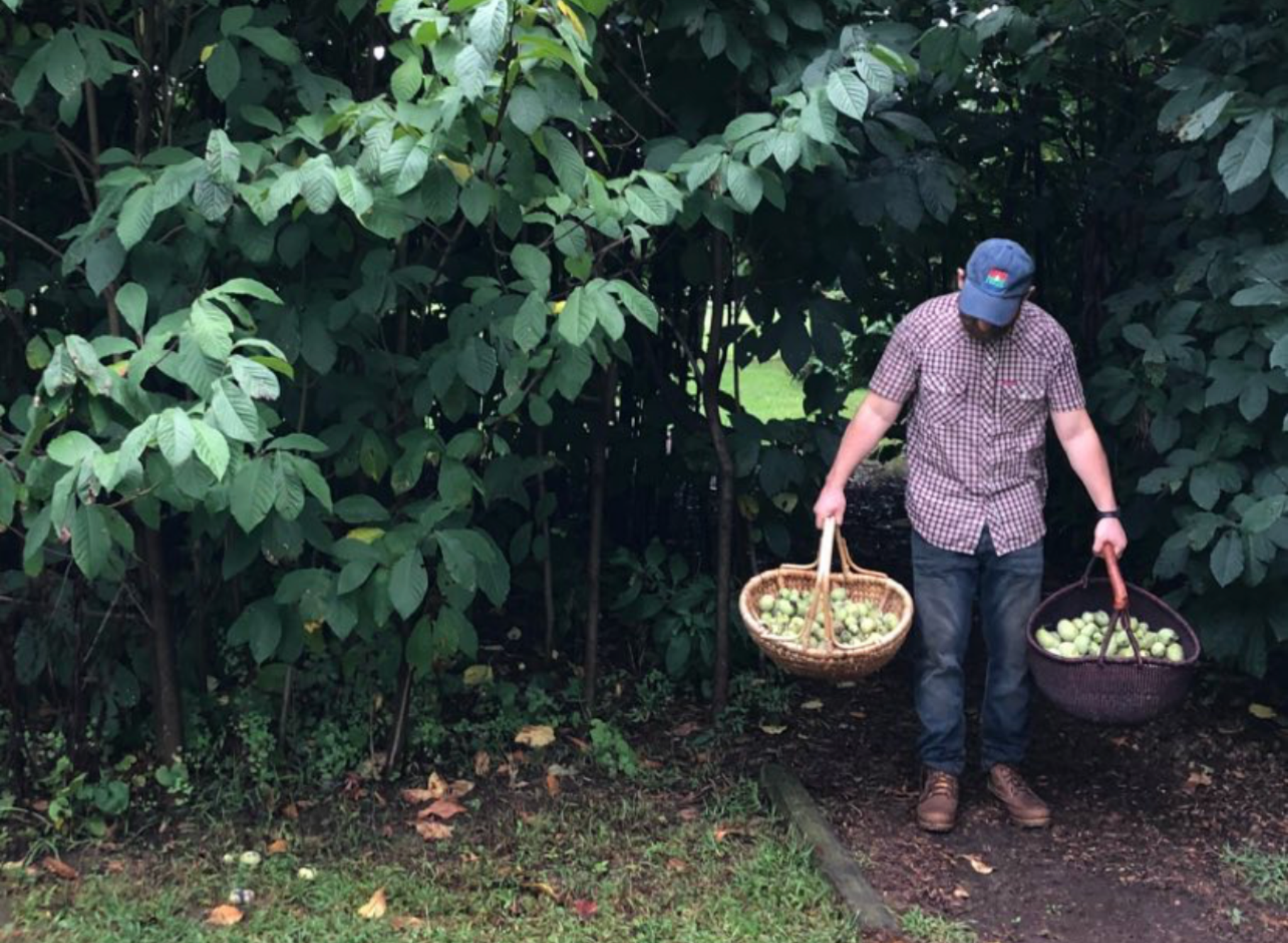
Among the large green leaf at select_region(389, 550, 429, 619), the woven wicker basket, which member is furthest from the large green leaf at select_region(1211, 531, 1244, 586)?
the large green leaf at select_region(389, 550, 429, 619)

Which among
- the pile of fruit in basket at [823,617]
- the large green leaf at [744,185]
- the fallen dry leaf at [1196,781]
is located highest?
the large green leaf at [744,185]

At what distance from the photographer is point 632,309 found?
389 cm

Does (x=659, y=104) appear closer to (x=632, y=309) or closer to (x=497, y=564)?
(x=632, y=309)

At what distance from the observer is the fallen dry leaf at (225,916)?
3975 millimetres

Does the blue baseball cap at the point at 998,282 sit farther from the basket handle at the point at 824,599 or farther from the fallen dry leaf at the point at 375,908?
the fallen dry leaf at the point at 375,908

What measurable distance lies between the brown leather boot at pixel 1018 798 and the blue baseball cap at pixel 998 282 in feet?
4.61

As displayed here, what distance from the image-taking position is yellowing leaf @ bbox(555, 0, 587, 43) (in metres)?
3.41

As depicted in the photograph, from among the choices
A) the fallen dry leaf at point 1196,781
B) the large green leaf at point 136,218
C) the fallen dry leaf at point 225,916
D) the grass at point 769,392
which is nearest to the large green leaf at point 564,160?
the large green leaf at point 136,218

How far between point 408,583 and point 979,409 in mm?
1672

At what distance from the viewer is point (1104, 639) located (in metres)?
4.27

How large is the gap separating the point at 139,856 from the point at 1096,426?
3.44 metres

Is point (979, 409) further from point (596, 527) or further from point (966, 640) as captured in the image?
point (596, 527)

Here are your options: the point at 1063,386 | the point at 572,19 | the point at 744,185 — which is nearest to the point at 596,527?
the point at 744,185

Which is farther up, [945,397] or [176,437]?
[176,437]
